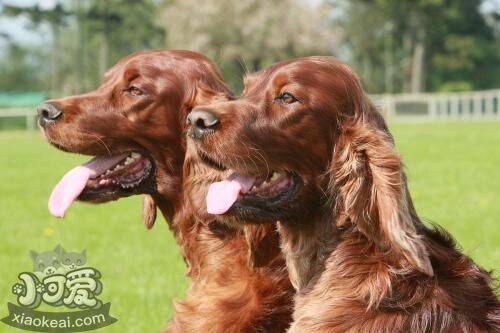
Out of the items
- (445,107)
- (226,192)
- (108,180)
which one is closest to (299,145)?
(226,192)

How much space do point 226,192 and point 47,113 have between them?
4.62 feet

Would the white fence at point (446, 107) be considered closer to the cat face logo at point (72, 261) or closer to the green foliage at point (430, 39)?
the green foliage at point (430, 39)

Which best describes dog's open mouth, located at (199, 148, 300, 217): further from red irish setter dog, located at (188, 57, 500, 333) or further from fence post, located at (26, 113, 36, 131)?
fence post, located at (26, 113, 36, 131)

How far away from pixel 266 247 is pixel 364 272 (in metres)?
0.84

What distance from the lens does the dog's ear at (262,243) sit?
4.17m

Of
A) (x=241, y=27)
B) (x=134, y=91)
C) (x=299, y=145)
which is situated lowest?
(x=299, y=145)

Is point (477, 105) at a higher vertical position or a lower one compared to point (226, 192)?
lower

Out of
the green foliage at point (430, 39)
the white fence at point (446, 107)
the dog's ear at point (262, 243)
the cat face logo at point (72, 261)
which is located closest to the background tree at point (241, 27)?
the green foliage at point (430, 39)

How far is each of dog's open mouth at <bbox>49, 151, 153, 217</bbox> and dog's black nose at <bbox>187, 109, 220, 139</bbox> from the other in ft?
3.74

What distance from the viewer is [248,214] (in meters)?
3.67

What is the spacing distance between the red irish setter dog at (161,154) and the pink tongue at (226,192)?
46 centimetres

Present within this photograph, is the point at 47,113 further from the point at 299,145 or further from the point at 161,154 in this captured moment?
the point at 299,145

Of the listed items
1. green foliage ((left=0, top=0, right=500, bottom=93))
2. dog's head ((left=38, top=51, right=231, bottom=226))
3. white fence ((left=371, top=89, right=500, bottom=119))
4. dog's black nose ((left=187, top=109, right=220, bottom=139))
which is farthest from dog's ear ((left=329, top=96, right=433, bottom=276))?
white fence ((left=371, top=89, right=500, bottom=119))

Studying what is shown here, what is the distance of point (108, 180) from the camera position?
468 centimetres
